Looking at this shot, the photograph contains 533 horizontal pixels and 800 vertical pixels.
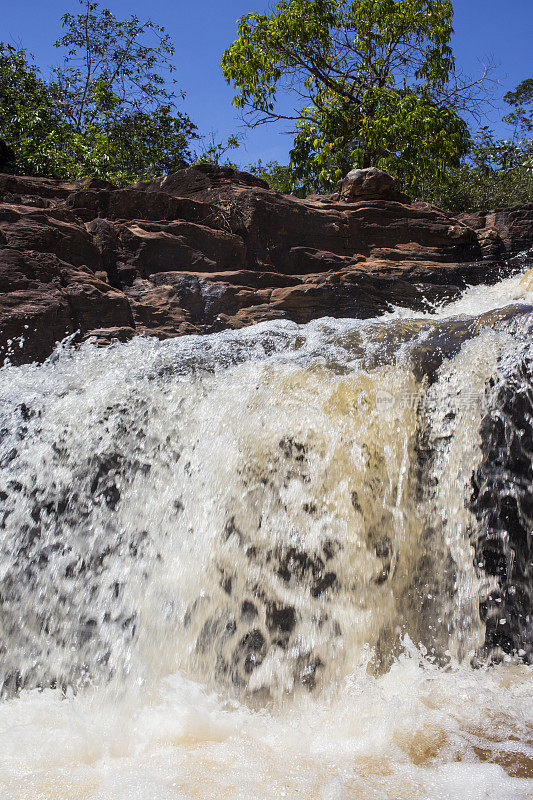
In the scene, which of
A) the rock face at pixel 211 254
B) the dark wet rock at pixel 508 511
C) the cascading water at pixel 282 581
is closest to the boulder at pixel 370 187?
the rock face at pixel 211 254

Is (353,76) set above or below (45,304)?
above

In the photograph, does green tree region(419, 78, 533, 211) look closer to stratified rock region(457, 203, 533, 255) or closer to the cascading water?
stratified rock region(457, 203, 533, 255)

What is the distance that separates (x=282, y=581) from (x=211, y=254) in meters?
3.86

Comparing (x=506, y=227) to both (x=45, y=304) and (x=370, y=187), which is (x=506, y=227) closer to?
(x=370, y=187)

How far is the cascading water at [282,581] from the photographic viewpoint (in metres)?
1.79

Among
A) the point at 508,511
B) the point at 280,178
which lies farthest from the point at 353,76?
the point at 508,511

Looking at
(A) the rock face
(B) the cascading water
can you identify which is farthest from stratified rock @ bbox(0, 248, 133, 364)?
(B) the cascading water

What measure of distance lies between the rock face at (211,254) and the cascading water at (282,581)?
170 cm

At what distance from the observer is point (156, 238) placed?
542cm

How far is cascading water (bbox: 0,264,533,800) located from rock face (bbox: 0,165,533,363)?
1.70 metres

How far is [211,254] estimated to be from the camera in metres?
5.60

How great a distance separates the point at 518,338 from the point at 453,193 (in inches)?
329

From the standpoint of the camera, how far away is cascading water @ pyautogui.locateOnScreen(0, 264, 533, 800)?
5.89 feet

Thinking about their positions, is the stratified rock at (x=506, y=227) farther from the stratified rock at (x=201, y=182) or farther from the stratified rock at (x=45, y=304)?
the stratified rock at (x=45, y=304)
